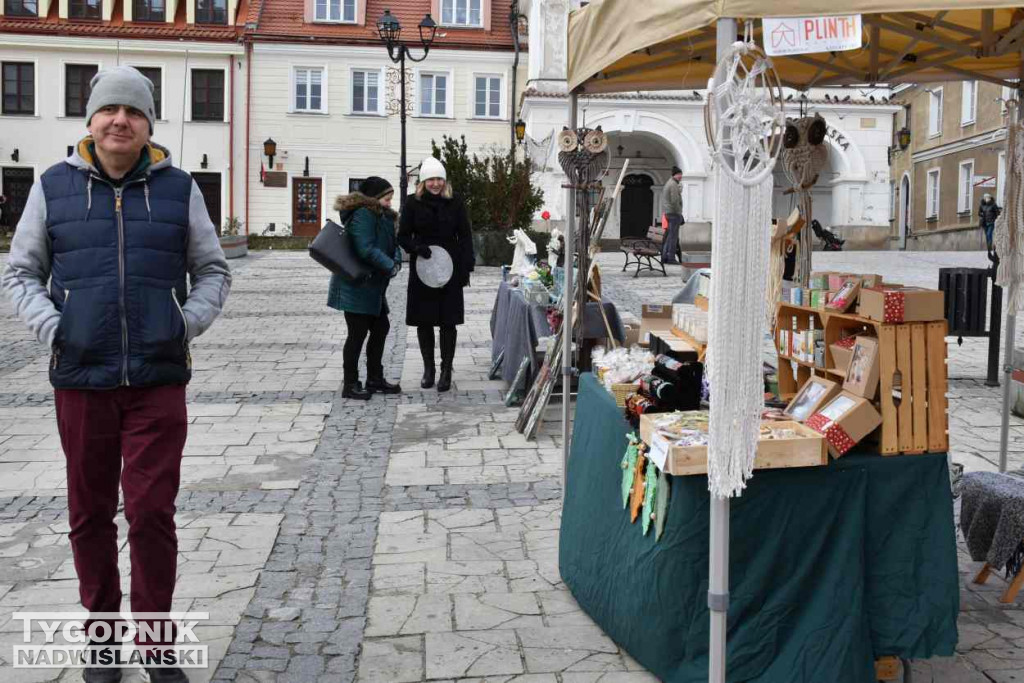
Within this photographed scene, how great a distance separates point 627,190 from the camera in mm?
33750

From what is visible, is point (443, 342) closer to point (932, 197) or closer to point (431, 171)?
point (431, 171)

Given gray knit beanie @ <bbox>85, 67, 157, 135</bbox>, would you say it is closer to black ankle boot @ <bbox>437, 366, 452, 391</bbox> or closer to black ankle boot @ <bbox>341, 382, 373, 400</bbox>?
black ankle boot @ <bbox>341, 382, 373, 400</bbox>

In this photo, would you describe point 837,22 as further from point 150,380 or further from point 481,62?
point 481,62

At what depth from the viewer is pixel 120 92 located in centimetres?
321

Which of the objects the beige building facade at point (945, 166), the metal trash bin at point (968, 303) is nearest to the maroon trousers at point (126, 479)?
the metal trash bin at point (968, 303)

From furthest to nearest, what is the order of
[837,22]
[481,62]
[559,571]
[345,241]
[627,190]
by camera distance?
[481,62], [627,190], [345,241], [559,571], [837,22]

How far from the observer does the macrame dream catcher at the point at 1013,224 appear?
487 centimetres

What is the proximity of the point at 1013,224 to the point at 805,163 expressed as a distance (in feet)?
3.41

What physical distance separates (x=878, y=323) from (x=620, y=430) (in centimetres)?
95

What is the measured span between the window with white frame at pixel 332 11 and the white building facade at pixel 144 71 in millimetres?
2717

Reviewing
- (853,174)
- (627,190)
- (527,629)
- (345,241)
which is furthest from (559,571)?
(627,190)

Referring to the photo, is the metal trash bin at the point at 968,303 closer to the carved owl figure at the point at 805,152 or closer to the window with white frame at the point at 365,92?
the carved owl figure at the point at 805,152

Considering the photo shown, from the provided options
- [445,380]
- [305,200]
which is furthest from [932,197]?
[445,380]

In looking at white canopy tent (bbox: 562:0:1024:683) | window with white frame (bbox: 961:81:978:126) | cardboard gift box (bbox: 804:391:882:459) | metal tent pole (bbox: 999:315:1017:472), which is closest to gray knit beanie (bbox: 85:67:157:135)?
white canopy tent (bbox: 562:0:1024:683)
